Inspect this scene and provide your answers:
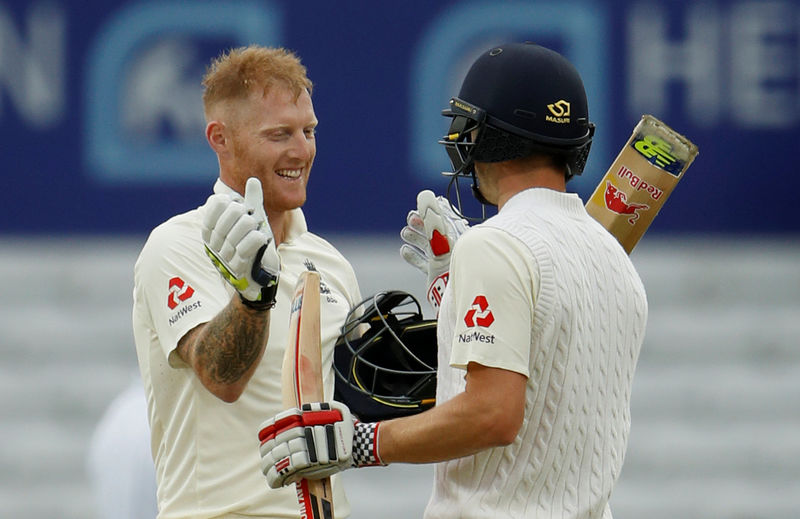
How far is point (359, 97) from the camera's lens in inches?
A: 229

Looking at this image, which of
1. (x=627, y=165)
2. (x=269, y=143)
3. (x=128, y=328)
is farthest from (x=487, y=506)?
(x=128, y=328)

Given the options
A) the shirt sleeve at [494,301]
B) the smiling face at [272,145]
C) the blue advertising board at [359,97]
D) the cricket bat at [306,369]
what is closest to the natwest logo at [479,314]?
the shirt sleeve at [494,301]

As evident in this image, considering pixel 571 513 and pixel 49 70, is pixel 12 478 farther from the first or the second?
pixel 571 513

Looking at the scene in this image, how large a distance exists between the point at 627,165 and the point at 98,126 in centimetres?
332

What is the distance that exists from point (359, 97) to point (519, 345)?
3.65 m

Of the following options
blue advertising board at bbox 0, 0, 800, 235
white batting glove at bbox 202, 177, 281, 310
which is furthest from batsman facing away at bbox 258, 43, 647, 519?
blue advertising board at bbox 0, 0, 800, 235

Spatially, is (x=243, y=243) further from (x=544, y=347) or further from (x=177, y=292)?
(x=544, y=347)

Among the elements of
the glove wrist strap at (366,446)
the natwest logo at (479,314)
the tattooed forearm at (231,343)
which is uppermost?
the tattooed forearm at (231,343)

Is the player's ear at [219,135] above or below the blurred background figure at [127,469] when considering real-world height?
above

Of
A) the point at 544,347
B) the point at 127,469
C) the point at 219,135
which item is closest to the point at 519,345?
the point at 544,347

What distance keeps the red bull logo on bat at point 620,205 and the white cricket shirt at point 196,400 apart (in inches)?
26.4

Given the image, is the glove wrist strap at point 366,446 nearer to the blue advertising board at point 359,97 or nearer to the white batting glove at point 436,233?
the white batting glove at point 436,233

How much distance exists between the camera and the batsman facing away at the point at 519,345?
2.31m

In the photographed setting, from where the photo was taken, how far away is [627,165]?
9.71 ft
